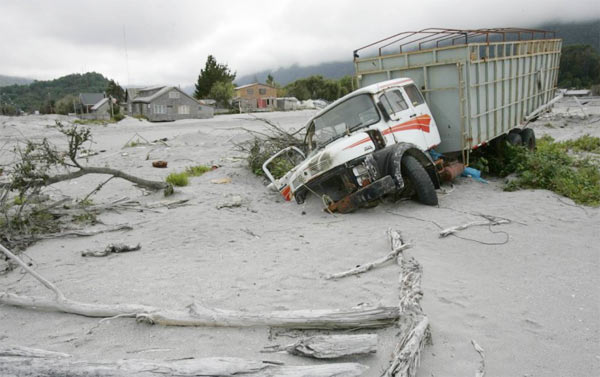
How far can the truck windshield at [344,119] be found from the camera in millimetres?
7879

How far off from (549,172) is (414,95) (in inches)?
122

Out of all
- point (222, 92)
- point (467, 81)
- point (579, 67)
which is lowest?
point (467, 81)

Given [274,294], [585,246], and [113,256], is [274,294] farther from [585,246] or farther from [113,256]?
[585,246]

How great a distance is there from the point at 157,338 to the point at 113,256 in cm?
258

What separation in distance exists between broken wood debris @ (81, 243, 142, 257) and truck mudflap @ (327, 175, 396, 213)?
327cm

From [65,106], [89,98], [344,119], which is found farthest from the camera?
[65,106]

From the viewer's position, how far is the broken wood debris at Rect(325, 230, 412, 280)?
4.68 metres

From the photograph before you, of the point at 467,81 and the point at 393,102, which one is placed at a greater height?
the point at 467,81

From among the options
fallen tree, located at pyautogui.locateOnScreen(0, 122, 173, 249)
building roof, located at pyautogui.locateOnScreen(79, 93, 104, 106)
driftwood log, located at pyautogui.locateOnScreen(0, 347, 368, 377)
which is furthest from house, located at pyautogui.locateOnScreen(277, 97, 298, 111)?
driftwood log, located at pyautogui.locateOnScreen(0, 347, 368, 377)

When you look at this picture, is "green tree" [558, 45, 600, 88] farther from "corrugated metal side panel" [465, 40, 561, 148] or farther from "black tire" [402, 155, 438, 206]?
"black tire" [402, 155, 438, 206]

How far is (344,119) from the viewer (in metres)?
8.13

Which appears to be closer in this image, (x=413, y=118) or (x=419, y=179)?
(x=419, y=179)

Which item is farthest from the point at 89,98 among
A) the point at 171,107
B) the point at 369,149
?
the point at 369,149

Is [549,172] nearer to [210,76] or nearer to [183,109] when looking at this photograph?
[183,109]
